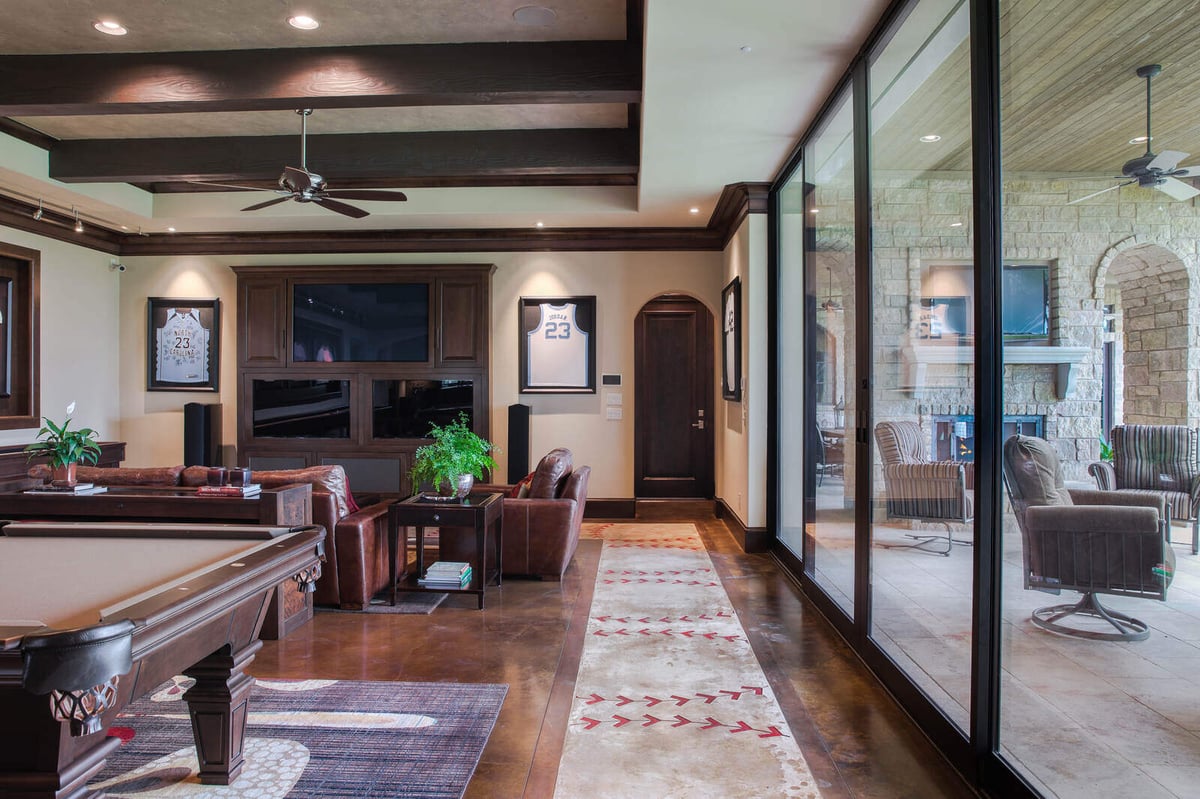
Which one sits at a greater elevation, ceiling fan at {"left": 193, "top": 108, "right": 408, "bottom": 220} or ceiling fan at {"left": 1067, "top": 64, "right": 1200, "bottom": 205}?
ceiling fan at {"left": 193, "top": 108, "right": 408, "bottom": 220}

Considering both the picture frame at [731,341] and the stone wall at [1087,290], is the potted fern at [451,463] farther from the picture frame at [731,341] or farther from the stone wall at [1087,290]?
the stone wall at [1087,290]

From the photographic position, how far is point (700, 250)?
721cm

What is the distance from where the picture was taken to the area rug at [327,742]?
225cm

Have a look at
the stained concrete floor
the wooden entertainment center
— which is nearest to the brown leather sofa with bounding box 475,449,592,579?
the stained concrete floor

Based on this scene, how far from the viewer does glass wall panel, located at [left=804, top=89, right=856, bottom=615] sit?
3.65 m

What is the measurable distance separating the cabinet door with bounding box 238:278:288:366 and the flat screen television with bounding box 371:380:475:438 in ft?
3.63

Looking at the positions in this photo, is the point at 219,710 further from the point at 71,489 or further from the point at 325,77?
the point at 325,77

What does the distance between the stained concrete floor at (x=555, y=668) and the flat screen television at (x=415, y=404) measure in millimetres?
2712

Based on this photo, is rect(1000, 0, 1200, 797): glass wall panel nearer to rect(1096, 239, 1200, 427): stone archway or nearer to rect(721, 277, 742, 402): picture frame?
rect(1096, 239, 1200, 427): stone archway

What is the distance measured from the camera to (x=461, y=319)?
710 centimetres

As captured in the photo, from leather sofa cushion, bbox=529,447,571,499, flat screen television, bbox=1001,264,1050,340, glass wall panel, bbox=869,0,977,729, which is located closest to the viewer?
flat screen television, bbox=1001,264,1050,340

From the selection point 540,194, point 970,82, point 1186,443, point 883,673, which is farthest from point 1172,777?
point 540,194

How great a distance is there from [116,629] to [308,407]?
20.3ft

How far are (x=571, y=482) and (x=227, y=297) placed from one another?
15.8ft
